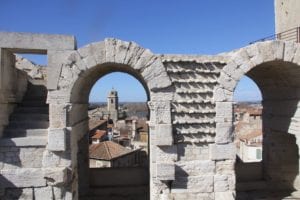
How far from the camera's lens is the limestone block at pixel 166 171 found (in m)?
7.40

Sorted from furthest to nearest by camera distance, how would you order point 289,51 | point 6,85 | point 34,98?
point 34,98 → point 289,51 → point 6,85

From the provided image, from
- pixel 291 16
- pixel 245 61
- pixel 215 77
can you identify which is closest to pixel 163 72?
pixel 215 77

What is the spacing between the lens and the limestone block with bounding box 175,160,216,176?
25.1 feet

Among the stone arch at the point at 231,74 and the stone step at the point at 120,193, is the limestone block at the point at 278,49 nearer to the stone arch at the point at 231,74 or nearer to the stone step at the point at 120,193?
the stone arch at the point at 231,74

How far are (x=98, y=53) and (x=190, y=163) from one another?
3.34 m

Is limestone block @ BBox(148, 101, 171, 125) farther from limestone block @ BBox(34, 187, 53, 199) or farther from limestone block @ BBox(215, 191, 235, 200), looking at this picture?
limestone block @ BBox(34, 187, 53, 199)

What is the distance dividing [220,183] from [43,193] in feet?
13.5

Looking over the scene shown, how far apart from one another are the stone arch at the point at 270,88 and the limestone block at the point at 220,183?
2.34 feet

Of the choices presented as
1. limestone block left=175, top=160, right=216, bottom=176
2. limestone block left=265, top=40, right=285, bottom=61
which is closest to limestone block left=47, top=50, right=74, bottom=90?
limestone block left=175, top=160, right=216, bottom=176

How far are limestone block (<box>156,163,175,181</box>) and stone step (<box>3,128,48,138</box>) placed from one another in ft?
9.06

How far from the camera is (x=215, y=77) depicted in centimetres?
789

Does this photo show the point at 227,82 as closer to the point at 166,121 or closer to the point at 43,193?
the point at 166,121

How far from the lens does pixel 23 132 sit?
7488 mm

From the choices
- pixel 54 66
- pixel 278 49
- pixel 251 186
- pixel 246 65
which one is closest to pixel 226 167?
pixel 246 65
